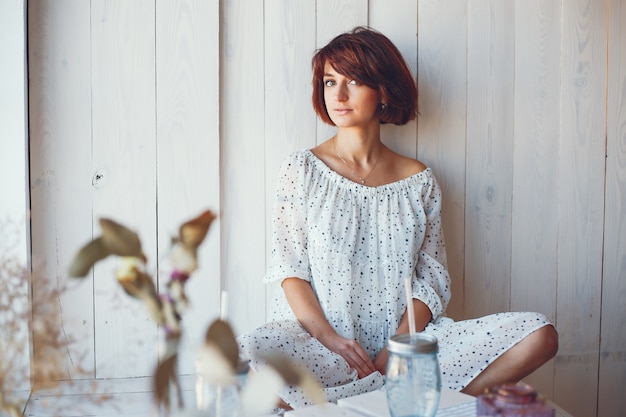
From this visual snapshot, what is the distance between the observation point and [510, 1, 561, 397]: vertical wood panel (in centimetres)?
255

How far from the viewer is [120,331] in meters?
2.35

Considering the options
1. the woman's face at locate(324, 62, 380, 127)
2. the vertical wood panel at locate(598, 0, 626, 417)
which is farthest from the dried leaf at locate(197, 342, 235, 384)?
the vertical wood panel at locate(598, 0, 626, 417)

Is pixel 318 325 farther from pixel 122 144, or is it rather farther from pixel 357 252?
pixel 122 144

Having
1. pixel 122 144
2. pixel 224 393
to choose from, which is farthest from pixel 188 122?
pixel 224 393

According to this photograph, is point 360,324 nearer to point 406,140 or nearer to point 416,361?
point 406,140

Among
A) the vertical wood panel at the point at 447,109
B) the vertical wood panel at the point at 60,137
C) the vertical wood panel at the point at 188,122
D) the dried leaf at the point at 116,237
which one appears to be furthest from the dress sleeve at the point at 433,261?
the dried leaf at the point at 116,237

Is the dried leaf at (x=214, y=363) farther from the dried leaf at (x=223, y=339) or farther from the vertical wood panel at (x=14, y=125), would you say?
the vertical wood panel at (x=14, y=125)

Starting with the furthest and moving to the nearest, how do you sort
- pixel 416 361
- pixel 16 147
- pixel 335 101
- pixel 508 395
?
pixel 335 101 → pixel 16 147 → pixel 416 361 → pixel 508 395

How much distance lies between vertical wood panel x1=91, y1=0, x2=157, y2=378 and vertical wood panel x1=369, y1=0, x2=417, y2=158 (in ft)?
2.31

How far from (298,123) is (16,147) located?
32.8 inches

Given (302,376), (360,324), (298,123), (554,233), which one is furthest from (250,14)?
(302,376)

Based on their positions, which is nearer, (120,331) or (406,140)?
(120,331)

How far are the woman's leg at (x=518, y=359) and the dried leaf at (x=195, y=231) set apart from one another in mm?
1425

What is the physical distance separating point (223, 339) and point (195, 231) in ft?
0.38
